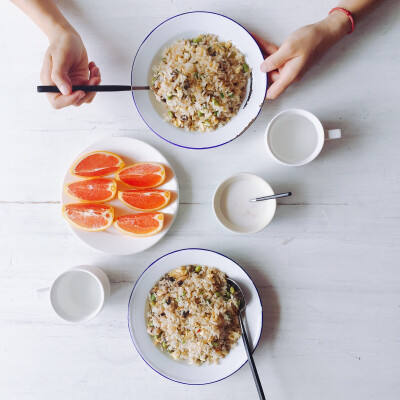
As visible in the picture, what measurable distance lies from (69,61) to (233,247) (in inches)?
35.5

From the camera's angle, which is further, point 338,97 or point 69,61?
point 338,97

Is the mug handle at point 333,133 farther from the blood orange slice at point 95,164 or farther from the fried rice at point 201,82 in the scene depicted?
the blood orange slice at point 95,164

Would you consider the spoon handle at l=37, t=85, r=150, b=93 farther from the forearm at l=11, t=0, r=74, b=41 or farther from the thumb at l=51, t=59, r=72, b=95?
the forearm at l=11, t=0, r=74, b=41

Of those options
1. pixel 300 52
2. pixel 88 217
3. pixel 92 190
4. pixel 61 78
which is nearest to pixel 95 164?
pixel 92 190

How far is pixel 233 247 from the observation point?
5.16 ft

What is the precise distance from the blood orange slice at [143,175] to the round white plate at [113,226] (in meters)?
0.03

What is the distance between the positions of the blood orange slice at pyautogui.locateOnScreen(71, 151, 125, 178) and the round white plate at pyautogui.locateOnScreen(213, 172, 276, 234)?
1.32 feet

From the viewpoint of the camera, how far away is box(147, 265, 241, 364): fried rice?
1.45 meters

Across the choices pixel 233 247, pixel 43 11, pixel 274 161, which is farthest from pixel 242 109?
pixel 43 11

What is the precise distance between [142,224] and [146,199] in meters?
0.09

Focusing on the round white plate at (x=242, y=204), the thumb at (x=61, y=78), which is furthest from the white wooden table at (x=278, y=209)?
the thumb at (x=61, y=78)

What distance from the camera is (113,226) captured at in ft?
5.00

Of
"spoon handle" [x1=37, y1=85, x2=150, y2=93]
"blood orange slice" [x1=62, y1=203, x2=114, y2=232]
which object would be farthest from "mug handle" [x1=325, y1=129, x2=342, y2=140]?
"blood orange slice" [x1=62, y1=203, x2=114, y2=232]

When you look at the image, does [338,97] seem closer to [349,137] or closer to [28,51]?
[349,137]
